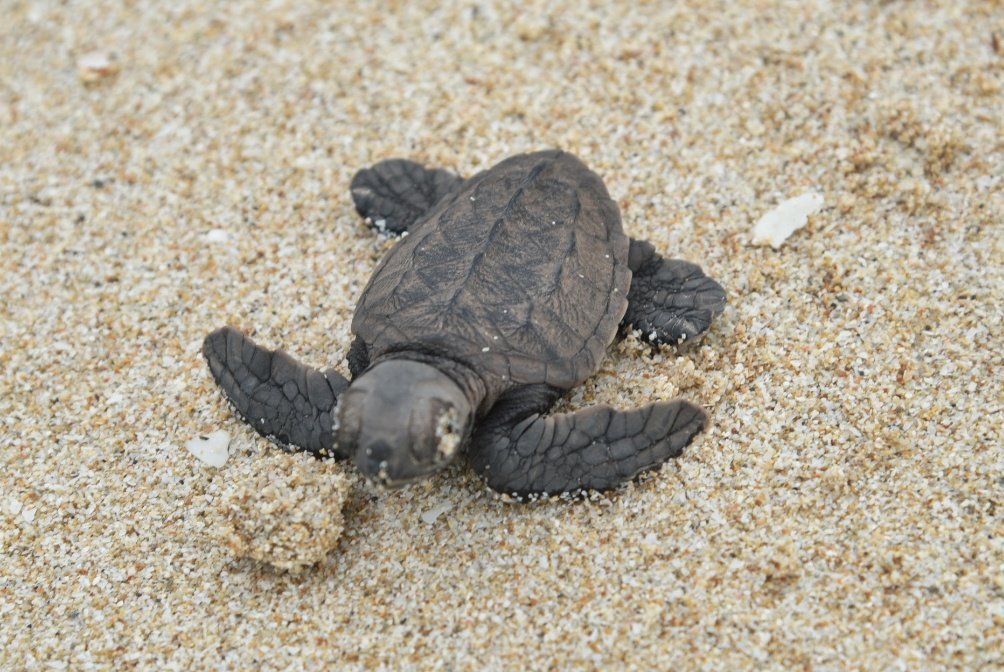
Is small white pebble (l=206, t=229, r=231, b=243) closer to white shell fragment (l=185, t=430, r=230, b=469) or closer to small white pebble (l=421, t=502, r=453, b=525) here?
white shell fragment (l=185, t=430, r=230, b=469)

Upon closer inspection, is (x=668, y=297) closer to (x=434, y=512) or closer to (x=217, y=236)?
(x=434, y=512)

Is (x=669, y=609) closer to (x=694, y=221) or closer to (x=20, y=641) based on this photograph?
(x=694, y=221)

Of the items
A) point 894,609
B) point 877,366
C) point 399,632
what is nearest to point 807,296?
point 877,366

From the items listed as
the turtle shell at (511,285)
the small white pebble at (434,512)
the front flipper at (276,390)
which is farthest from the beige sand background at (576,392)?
the turtle shell at (511,285)

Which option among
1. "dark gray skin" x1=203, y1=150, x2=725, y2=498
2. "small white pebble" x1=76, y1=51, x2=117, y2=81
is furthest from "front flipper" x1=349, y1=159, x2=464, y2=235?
"small white pebble" x1=76, y1=51, x2=117, y2=81

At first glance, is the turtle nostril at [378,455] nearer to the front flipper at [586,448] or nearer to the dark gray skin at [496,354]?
the dark gray skin at [496,354]
